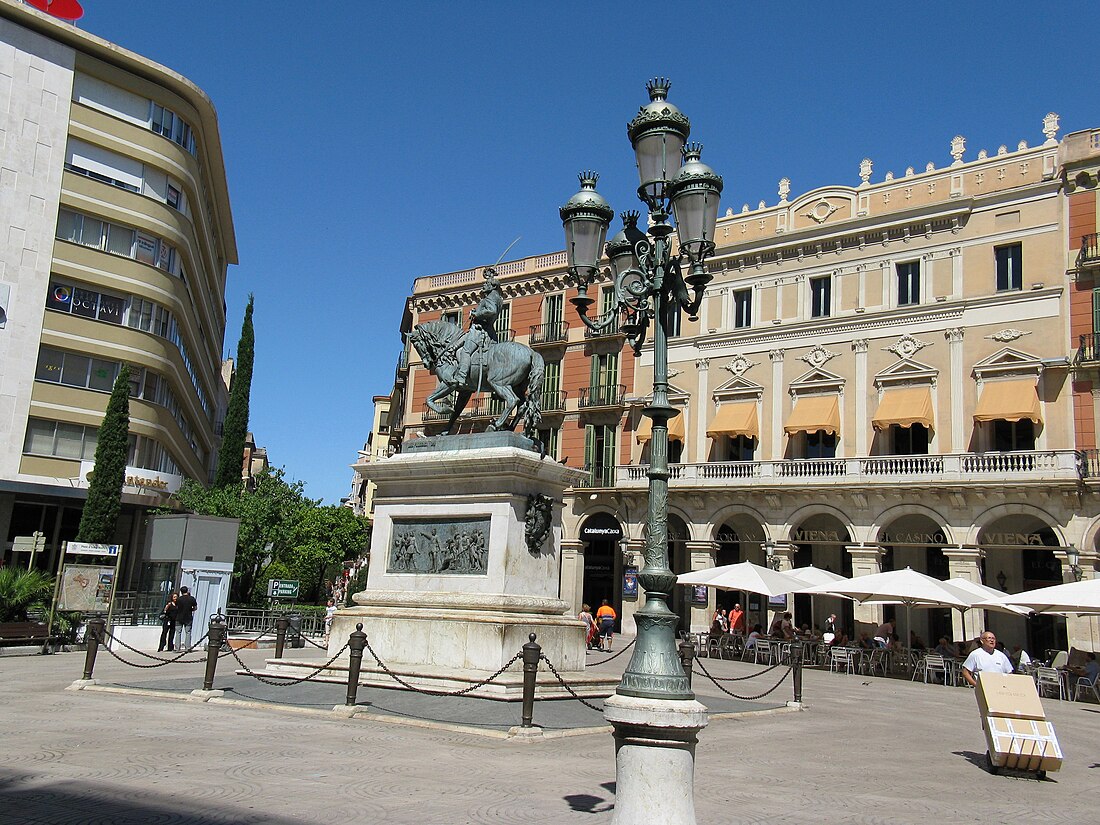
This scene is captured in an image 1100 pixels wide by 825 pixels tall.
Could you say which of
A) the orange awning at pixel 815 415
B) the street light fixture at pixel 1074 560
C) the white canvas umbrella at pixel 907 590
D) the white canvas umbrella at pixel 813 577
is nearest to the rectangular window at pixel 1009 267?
the orange awning at pixel 815 415

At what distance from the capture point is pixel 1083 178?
3125cm

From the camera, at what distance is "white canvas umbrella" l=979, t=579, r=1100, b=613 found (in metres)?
20.0

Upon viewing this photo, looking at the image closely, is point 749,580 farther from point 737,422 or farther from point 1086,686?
point 737,422

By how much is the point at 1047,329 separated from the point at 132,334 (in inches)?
1226

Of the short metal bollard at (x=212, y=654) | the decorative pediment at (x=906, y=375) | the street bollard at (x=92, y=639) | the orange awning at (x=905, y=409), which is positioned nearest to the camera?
the short metal bollard at (x=212, y=654)

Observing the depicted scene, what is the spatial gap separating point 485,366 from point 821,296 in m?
25.4

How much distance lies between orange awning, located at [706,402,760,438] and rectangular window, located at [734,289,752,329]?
11.2 ft

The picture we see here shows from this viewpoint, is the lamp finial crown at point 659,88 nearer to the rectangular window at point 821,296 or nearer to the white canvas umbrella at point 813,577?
the white canvas umbrella at point 813,577

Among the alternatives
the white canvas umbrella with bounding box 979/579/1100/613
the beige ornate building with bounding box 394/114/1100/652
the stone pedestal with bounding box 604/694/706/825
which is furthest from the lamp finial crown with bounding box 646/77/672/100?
the beige ornate building with bounding box 394/114/1100/652

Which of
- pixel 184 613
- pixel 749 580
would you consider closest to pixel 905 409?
pixel 749 580

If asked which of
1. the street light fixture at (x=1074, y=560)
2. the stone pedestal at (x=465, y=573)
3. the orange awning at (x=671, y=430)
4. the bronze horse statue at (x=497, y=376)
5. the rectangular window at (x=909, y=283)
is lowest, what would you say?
the stone pedestal at (x=465, y=573)

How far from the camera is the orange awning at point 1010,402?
100 ft

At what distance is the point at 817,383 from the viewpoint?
36.0 metres

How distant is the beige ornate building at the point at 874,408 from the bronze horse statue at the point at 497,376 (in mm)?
20903
